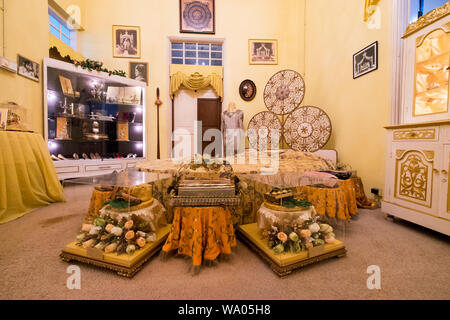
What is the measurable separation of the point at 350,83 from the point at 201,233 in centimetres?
366

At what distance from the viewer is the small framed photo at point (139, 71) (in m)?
4.80

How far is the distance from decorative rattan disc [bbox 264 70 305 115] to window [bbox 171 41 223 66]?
188 cm

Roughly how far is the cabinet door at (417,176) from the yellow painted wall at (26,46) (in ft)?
15.6

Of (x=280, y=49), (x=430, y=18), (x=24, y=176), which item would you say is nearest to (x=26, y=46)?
(x=24, y=176)

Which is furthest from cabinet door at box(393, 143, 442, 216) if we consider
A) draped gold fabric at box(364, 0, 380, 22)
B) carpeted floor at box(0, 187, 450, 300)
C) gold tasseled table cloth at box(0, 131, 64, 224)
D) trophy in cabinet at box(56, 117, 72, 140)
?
trophy in cabinet at box(56, 117, 72, 140)

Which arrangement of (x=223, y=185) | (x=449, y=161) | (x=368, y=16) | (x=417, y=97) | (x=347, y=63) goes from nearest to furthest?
(x=223, y=185) < (x=449, y=161) < (x=417, y=97) < (x=368, y=16) < (x=347, y=63)

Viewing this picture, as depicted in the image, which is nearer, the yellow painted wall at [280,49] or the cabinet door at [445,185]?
the cabinet door at [445,185]

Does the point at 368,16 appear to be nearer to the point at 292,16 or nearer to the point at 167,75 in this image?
the point at 292,16

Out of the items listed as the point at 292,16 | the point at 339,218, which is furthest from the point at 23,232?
the point at 292,16

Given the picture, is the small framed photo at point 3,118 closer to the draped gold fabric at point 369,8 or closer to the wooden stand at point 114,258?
the wooden stand at point 114,258

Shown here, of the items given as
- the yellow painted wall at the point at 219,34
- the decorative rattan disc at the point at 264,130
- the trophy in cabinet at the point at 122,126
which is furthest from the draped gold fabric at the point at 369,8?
the trophy in cabinet at the point at 122,126

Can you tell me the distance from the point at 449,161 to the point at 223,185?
6.47ft

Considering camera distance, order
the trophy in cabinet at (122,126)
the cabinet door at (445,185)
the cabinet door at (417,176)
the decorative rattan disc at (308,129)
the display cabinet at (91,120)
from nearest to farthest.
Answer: the cabinet door at (445,185) < the cabinet door at (417,176) < the decorative rattan disc at (308,129) < the display cabinet at (91,120) < the trophy in cabinet at (122,126)

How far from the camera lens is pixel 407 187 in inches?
79.3
